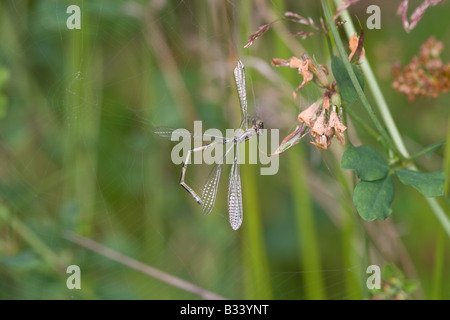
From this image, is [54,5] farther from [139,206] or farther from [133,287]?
[133,287]

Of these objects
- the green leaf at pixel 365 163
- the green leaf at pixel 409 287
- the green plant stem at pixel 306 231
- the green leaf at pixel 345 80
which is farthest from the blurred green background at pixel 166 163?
the green leaf at pixel 345 80

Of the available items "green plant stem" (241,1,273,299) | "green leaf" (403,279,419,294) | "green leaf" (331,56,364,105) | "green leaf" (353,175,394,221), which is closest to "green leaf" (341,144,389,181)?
"green leaf" (353,175,394,221)

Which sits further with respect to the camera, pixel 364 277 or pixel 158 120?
pixel 158 120

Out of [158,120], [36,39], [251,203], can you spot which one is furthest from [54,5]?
[251,203]

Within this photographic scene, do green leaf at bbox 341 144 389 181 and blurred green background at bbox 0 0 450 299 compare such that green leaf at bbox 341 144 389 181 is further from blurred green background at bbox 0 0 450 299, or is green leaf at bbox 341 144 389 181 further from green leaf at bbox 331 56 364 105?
blurred green background at bbox 0 0 450 299

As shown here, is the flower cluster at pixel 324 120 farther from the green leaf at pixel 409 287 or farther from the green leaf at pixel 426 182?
the green leaf at pixel 409 287

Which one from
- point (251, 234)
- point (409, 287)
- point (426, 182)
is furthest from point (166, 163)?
point (426, 182)
